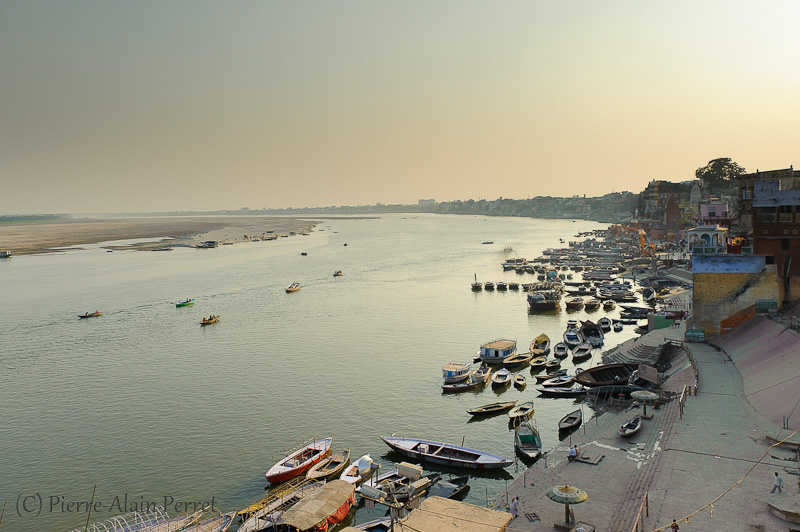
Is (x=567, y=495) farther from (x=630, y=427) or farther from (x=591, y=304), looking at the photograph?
(x=591, y=304)

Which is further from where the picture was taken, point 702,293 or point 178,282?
point 178,282

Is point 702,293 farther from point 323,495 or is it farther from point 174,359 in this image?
point 174,359

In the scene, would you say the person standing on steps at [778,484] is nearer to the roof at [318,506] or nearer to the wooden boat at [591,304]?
the roof at [318,506]

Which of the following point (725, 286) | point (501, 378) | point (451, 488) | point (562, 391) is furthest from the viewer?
point (725, 286)

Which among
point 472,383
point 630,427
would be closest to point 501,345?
point 472,383

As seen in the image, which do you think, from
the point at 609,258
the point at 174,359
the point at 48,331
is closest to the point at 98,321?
the point at 48,331
